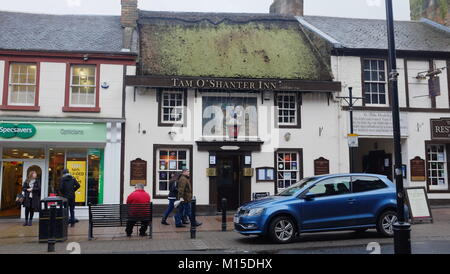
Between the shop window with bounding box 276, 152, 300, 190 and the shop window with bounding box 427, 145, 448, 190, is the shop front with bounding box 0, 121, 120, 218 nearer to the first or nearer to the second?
the shop window with bounding box 276, 152, 300, 190

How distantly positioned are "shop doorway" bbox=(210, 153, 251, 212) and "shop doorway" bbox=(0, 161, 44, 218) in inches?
276

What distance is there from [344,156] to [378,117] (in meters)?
2.25

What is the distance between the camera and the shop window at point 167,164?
1742 cm

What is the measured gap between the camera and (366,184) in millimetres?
11570

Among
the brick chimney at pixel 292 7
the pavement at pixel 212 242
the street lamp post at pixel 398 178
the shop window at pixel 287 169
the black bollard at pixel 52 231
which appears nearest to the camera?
the street lamp post at pixel 398 178

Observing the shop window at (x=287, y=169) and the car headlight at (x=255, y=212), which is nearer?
the car headlight at (x=255, y=212)

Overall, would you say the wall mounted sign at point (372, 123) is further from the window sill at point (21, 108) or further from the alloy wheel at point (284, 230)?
the window sill at point (21, 108)

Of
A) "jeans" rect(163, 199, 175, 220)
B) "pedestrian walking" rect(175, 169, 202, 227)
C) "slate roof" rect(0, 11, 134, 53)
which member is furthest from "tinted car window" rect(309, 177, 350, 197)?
"slate roof" rect(0, 11, 134, 53)

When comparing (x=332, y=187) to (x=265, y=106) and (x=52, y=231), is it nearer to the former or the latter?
(x=52, y=231)

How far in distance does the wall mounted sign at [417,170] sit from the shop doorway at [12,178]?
50.4 ft

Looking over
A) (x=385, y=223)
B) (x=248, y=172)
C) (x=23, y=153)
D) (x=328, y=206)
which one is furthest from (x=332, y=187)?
(x=23, y=153)

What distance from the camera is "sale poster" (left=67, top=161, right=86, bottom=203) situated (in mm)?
17000

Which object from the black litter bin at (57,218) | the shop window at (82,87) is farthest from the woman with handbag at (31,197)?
the black litter bin at (57,218)

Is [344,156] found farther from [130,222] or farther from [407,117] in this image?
[130,222]
